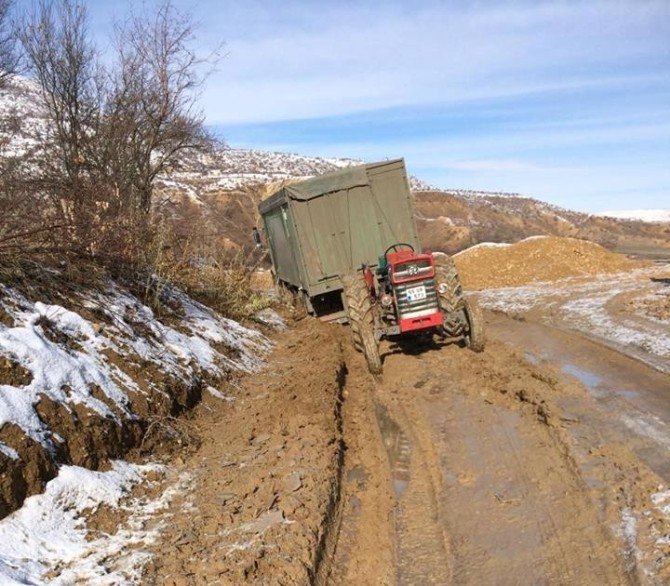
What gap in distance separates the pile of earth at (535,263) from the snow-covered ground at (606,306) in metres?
1.11

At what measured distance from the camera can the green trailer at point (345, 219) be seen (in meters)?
11.5

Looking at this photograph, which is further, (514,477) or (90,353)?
(90,353)

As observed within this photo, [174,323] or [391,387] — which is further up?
[174,323]

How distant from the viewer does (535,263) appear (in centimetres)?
2061

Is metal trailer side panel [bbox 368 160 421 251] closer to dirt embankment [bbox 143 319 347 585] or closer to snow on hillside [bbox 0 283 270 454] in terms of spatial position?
snow on hillside [bbox 0 283 270 454]

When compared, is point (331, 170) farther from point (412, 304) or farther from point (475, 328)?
point (475, 328)

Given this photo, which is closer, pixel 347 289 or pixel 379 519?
pixel 379 519

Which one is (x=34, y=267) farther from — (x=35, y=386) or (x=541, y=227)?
(x=541, y=227)

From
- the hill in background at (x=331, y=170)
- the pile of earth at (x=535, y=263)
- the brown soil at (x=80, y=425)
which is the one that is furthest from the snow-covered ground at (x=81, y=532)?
the pile of earth at (x=535, y=263)

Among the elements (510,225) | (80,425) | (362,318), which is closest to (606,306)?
(362,318)

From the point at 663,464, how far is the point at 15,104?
46.5 feet

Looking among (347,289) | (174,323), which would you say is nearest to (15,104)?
(174,323)

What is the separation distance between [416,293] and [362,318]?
0.91m

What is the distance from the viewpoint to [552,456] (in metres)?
5.43
